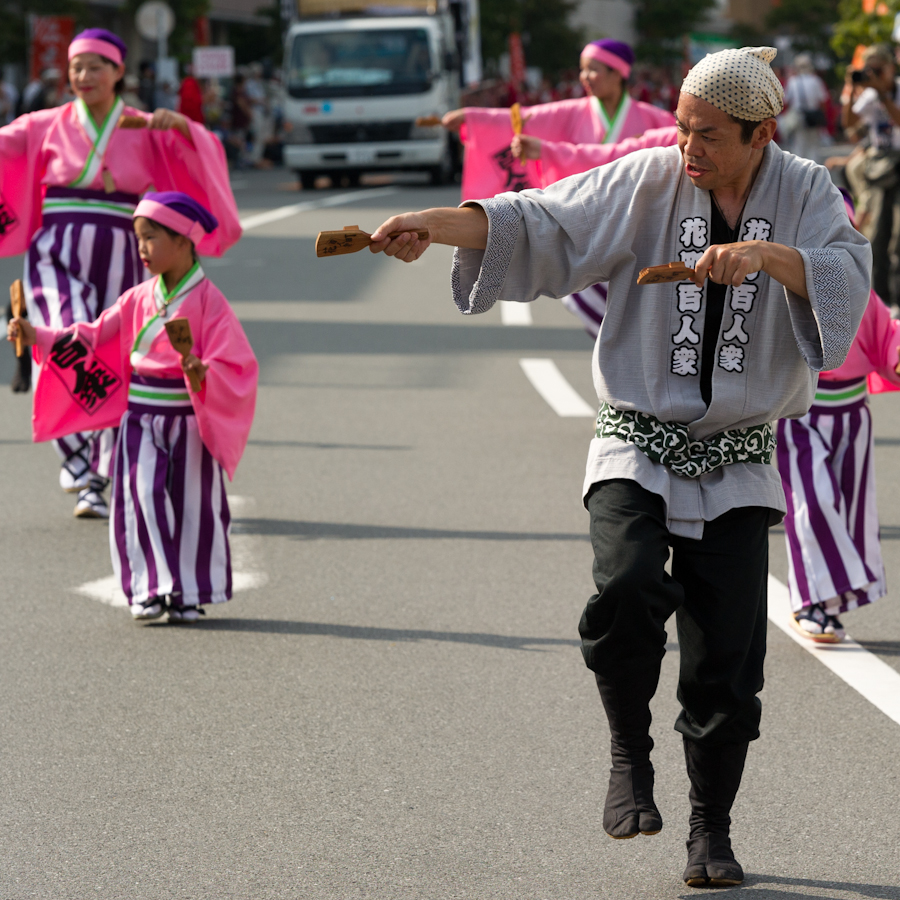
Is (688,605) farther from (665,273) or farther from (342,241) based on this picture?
(342,241)

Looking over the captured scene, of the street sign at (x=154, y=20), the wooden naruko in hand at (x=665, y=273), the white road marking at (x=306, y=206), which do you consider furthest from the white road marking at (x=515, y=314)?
the street sign at (x=154, y=20)

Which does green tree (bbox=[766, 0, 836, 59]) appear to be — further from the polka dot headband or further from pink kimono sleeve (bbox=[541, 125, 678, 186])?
the polka dot headband

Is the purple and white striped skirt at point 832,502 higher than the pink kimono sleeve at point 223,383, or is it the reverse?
the pink kimono sleeve at point 223,383

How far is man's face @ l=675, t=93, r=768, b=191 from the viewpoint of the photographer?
3.32 m

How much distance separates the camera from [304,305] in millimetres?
14031

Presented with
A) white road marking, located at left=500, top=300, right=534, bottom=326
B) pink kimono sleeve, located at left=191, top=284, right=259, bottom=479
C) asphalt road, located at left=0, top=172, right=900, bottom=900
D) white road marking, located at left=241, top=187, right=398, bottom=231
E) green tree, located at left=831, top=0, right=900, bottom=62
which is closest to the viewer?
asphalt road, located at left=0, top=172, right=900, bottom=900

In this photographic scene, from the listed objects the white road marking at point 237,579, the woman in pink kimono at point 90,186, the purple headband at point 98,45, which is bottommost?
the white road marking at point 237,579

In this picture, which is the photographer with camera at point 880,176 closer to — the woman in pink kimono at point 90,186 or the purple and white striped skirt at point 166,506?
the woman in pink kimono at point 90,186

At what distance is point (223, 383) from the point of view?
5.50 meters

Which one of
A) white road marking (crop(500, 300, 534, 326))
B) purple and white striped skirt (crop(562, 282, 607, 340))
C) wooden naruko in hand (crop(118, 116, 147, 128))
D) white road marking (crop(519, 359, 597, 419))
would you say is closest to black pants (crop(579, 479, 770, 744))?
wooden naruko in hand (crop(118, 116, 147, 128))

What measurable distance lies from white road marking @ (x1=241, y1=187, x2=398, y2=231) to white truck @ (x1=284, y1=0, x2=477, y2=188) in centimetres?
64

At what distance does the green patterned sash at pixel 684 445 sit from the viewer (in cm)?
353

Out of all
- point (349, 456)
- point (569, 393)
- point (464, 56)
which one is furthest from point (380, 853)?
point (464, 56)

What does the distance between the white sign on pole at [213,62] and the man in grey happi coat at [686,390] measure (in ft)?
117
